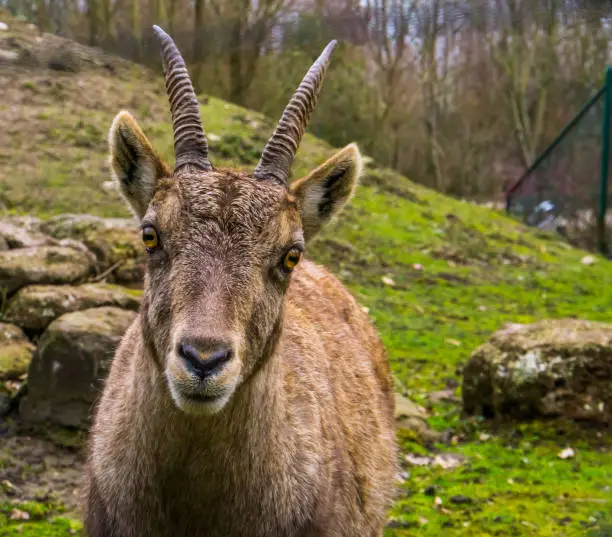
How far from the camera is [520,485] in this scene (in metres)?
6.46

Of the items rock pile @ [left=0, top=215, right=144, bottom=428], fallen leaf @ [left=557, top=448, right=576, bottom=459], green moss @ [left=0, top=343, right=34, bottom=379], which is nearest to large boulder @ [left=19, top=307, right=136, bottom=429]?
rock pile @ [left=0, top=215, right=144, bottom=428]

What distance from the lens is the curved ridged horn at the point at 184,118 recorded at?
372 centimetres

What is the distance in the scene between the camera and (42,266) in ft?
23.5

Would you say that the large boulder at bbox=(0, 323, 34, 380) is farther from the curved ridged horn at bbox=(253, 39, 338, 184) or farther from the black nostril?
the black nostril

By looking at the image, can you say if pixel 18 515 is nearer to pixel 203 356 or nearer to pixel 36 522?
pixel 36 522

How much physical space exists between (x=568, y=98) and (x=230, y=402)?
70.6 feet

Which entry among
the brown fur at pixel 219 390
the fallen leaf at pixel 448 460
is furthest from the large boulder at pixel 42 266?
the fallen leaf at pixel 448 460

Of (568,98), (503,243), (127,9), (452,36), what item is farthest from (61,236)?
(568,98)

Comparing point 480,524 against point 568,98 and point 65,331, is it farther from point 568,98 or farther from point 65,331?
point 568,98

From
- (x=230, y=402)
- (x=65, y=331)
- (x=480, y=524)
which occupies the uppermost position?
(x=230, y=402)

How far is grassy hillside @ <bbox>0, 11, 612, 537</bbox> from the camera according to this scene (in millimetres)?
6199

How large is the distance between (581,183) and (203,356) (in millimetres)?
16114

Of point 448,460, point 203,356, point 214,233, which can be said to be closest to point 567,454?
point 448,460

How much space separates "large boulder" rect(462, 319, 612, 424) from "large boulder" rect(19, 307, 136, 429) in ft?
10.5
